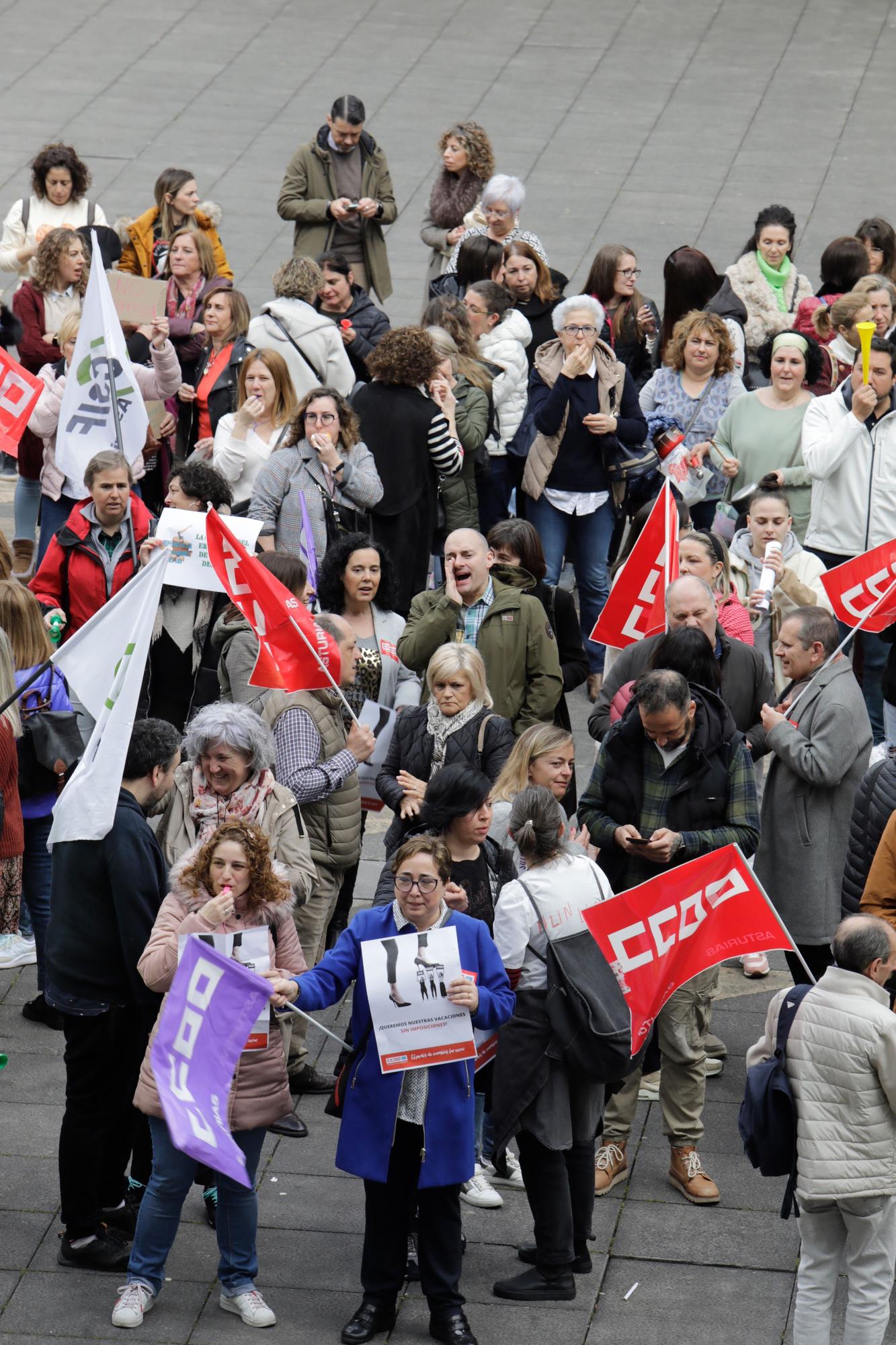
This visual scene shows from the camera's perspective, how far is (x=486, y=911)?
663cm

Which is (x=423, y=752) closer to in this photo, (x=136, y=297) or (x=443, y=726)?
(x=443, y=726)

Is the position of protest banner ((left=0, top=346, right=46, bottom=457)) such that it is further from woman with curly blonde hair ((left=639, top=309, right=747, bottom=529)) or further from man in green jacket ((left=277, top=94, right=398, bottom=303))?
man in green jacket ((left=277, top=94, right=398, bottom=303))

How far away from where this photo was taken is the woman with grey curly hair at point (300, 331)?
1062cm

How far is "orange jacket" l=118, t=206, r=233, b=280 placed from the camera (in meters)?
12.9

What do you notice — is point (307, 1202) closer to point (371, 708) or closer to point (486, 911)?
point (486, 911)

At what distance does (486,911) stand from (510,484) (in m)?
4.79

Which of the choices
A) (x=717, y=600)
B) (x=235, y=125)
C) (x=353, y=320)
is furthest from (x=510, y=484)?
(x=235, y=125)

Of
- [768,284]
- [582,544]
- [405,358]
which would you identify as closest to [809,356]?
[582,544]

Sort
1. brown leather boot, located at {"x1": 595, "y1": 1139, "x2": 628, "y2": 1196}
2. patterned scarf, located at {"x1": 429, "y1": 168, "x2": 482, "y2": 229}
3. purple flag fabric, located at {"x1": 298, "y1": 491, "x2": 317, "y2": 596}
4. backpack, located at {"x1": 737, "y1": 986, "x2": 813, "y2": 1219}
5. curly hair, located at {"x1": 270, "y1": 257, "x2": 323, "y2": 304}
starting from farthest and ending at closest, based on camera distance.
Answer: patterned scarf, located at {"x1": 429, "y1": 168, "x2": 482, "y2": 229} → curly hair, located at {"x1": 270, "y1": 257, "x2": 323, "y2": 304} → purple flag fabric, located at {"x1": 298, "y1": 491, "x2": 317, "y2": 596} → brown leather boot, located at {"x1": 595, "y1": 1139, "x2": 628, "y2": 1196} → backpack, located at {"x1": 737, "y1": 986, "x2": 813, "y2": 1219}

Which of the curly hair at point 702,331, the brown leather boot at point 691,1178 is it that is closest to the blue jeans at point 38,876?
the brown leather boot at point 691,1178

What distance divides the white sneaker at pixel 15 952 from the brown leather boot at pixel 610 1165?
8.86ft

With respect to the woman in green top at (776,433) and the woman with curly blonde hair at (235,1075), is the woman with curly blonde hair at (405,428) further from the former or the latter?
the woman with curly blonde hair at (235,1075)

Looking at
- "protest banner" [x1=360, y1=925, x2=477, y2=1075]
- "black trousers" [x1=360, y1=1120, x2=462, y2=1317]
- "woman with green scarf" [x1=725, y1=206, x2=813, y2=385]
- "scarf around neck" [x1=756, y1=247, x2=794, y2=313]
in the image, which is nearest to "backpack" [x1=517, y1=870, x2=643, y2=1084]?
"protest banner" [x1=360, y1=925, x2=477, y2=1075]

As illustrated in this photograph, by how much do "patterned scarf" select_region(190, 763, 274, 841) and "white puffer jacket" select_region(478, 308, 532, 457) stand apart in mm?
4673
